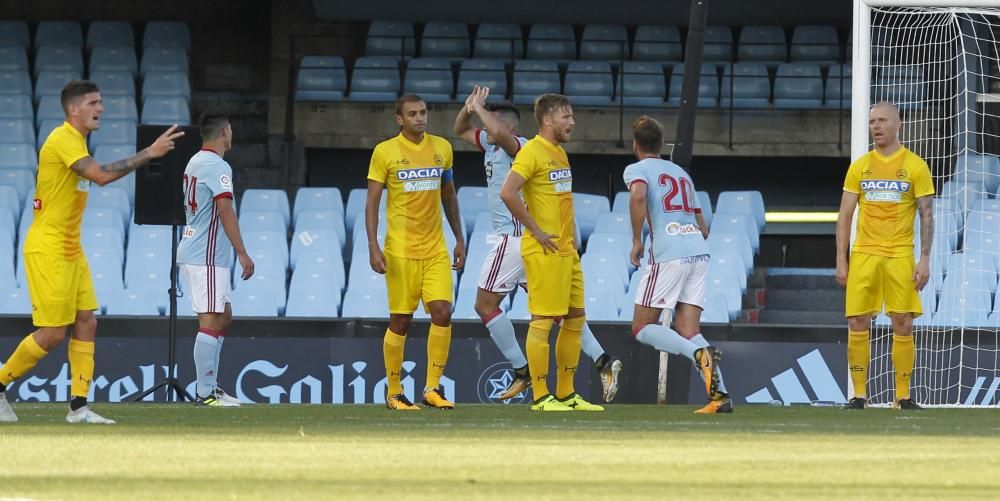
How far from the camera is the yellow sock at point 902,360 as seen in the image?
10.6m

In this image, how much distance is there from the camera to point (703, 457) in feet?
21.6

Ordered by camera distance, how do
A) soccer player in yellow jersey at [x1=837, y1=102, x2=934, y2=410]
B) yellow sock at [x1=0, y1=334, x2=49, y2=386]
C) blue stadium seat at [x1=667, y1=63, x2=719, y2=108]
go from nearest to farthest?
1. yellow sock at [x1=0, y1=334, x2=49, y2=386]
2. soccer player in yellow jersey at [x1=837, y1=102, x2=934, y2=410]
3. blue stadium seat at [x1=667, y1=63, x2=719, y2=108]

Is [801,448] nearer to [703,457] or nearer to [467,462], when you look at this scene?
[703,457]

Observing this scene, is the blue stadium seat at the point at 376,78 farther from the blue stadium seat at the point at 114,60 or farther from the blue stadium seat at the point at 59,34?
the blue stadium seat at the point at 59,34

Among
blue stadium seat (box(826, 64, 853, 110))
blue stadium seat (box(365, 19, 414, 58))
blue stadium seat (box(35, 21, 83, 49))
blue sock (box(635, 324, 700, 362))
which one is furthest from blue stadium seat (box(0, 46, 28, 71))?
blue sock (box(635, 324, 700, 362))

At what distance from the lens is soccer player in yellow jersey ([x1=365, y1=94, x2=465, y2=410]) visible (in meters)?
10.0

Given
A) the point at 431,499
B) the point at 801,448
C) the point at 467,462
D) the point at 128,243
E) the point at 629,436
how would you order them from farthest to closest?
the point at 128,243, the point at 629,436, the point at 801,448, the point at 467,462, the point at 431,499

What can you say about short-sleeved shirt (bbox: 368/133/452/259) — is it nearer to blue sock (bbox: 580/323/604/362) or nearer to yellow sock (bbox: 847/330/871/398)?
blue sock (bbox: 580/323/604/362)

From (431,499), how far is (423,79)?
1413cm

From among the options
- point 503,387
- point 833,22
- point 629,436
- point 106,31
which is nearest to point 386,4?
point 106,31

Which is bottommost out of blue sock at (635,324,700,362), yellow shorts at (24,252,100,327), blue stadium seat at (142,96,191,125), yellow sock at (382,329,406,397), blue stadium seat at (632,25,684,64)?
yellow sock at (382,329,406,397)

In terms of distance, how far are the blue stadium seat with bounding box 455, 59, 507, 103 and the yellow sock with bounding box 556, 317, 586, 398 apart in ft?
28.4

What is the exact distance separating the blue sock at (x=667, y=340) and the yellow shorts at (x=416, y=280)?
121 centimetres

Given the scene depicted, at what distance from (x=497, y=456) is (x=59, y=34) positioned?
14581 millimetres
